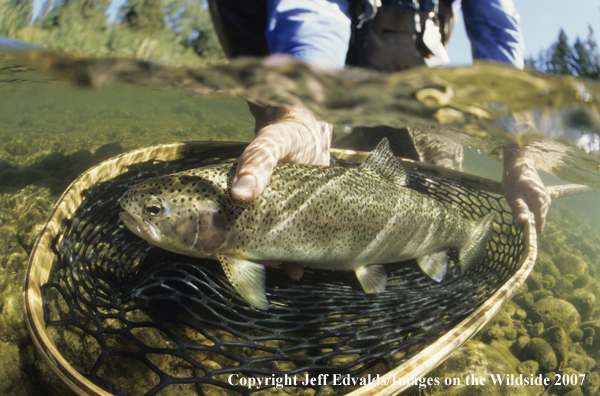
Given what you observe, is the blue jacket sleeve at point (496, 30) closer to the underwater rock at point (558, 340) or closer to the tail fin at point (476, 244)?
the tail fin at point (476, 244)

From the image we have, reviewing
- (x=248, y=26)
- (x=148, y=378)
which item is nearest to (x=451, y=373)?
(x=148, y=378)

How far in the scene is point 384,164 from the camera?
279 centimetres

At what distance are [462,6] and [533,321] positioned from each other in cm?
448

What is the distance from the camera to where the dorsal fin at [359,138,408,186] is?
275 centimetres

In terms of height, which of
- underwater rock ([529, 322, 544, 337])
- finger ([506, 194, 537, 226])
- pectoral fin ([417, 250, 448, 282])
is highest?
finger ([506, 194, 537, 226])

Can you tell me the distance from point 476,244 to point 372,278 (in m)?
1.38

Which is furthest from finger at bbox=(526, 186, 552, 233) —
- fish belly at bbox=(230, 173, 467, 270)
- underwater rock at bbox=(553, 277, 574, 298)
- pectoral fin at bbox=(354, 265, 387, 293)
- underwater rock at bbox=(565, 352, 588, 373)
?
underwater rock at bbox=(553, 277, 574, 298)

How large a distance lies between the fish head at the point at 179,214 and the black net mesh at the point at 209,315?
0.26 m

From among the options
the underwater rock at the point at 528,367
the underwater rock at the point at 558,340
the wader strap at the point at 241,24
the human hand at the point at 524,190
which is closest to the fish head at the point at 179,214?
the wader strap at the point at 241,24

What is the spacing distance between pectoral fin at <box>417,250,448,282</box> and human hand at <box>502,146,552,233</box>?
3.49 ft

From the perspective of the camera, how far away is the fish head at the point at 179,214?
2.02 meters

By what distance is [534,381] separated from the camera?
10.7ft

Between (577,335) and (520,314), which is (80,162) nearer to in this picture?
(520,314)

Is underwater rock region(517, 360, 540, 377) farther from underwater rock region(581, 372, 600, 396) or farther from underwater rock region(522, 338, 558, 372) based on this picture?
underwater rock region(581, 372, 600, 396)
